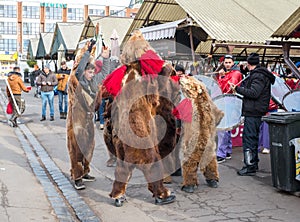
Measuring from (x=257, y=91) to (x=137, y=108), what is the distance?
2168mm

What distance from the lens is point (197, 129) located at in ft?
19.7

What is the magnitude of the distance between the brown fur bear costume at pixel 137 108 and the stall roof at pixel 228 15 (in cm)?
739

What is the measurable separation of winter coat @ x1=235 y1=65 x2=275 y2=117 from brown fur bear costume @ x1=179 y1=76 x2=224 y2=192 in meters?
0.77

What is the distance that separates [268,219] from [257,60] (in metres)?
2.70

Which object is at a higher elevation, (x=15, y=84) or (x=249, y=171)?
(x=15, y=84)

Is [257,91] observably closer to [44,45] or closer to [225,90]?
[225,90]

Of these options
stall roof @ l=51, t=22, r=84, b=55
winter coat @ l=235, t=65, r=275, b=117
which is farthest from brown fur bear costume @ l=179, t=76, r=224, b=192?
stall roof @ l=51, t=22, r=84, b=55

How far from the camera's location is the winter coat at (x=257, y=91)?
6605mm

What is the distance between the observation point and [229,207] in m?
5.54

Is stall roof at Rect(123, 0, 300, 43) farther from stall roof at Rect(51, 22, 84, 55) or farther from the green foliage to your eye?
the green foliage

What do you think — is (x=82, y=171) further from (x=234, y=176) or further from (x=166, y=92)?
(x=234, y=176)

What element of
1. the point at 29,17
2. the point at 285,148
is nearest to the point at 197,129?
the point at 285,148

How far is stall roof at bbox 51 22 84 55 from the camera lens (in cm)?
2747

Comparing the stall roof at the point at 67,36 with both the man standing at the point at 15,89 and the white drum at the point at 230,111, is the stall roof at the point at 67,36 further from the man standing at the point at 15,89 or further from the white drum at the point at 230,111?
the white drum at the point at 230,111
